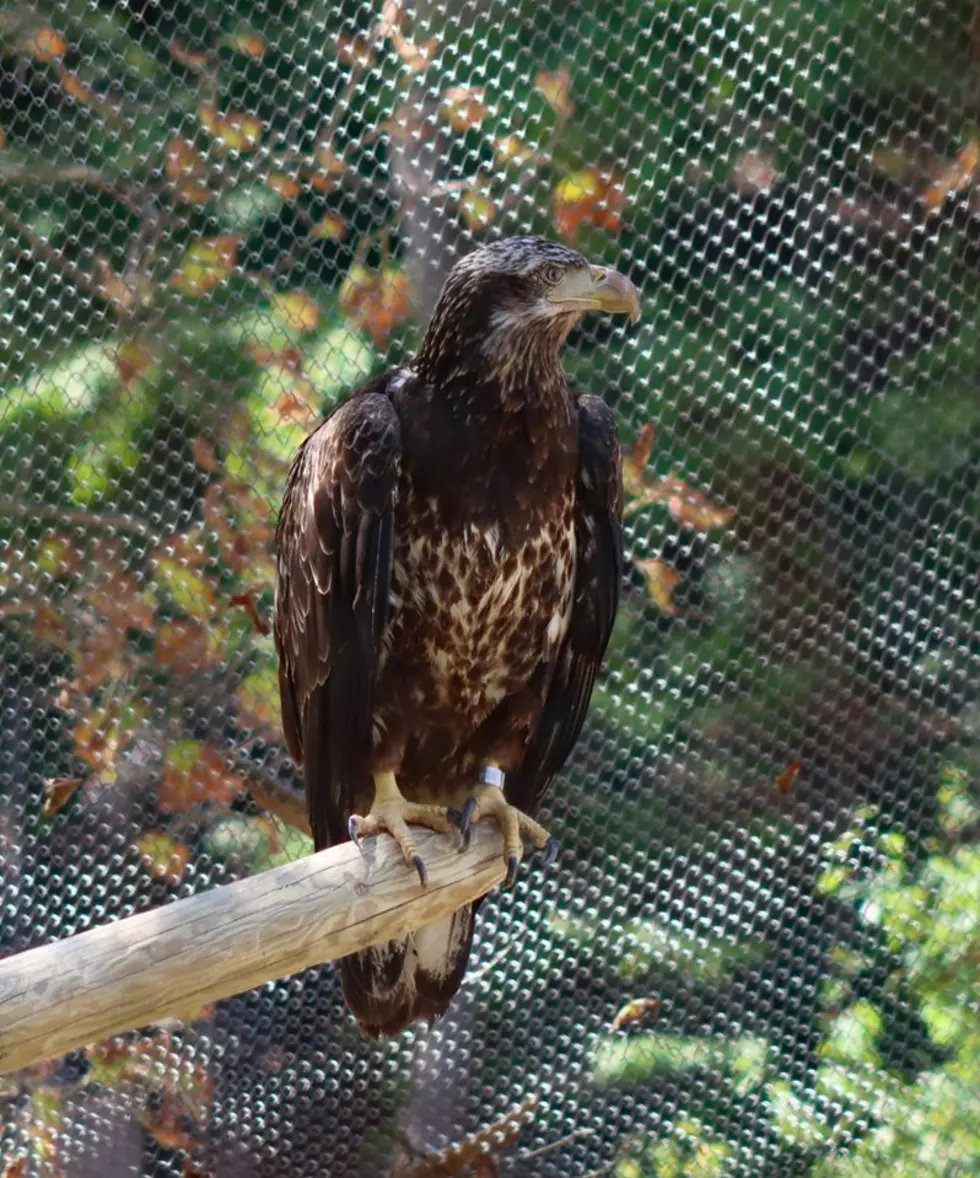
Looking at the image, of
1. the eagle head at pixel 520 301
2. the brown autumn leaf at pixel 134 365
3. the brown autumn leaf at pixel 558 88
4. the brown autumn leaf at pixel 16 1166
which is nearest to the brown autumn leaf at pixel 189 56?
the brown autumn leaf at pixel 134 365

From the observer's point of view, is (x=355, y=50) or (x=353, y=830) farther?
(x=355, y=50)

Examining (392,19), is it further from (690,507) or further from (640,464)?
(690,507)

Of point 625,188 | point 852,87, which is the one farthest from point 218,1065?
point 852,87

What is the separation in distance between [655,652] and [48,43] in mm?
2050

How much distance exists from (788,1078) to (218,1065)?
1284 millimetres

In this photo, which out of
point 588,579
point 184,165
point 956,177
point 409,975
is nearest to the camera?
point 588,579

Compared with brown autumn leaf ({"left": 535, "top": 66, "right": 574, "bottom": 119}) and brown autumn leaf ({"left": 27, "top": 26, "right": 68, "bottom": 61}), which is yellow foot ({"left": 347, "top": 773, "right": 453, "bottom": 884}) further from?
brown autumn leaf ({"left": 27, "top": 26, "right": 68, "bottom": 61})

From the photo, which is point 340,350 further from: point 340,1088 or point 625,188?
point 340,1088

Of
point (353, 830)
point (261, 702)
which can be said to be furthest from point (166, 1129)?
point (353, 830)

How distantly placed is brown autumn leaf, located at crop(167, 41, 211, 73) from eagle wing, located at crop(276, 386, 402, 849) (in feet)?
4.41

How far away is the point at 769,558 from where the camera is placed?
3.80 metres

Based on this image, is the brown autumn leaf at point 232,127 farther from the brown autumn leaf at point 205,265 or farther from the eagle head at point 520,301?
the eagle head at point 520,301

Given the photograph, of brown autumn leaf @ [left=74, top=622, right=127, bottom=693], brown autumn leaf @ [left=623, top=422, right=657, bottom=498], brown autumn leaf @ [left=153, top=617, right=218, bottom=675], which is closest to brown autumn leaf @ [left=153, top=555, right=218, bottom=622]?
brown autumn leaf @ [left=153, top=617, right=218, bottom=675]

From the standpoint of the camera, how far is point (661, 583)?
12.9 ft
